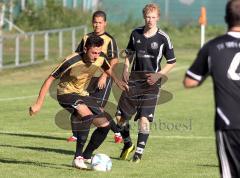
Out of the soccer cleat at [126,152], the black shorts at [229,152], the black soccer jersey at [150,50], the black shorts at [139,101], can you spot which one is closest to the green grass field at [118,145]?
the soccer cleat at [126,152]

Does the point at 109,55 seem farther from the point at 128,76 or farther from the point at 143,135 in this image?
the point at 143,135

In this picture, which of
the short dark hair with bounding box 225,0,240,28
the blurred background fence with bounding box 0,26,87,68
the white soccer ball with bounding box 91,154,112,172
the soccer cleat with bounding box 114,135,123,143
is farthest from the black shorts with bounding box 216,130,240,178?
the blurred background fence with bounding box 0,26,87,68

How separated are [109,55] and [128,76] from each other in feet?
3.04

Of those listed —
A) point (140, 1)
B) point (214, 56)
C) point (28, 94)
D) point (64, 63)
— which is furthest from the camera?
point (140, 1)

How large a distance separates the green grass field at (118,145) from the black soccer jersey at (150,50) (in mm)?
1375

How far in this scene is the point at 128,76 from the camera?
12.1 meters

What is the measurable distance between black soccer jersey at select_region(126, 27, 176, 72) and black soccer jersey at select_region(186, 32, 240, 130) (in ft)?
16.3

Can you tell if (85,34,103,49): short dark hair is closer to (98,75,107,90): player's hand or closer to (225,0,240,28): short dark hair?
(98,75,107,90): player's hand

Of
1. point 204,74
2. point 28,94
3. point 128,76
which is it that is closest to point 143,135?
point 128,76

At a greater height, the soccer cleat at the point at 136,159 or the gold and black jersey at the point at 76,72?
the gold and black jersey at the point at 76,72

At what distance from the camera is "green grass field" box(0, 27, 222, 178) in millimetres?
10641

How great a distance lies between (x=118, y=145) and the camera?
13312mm

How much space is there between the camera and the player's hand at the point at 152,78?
462 inches

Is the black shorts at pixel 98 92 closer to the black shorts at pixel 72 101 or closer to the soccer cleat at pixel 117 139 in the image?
the soccer cleat at pixel 117 139
